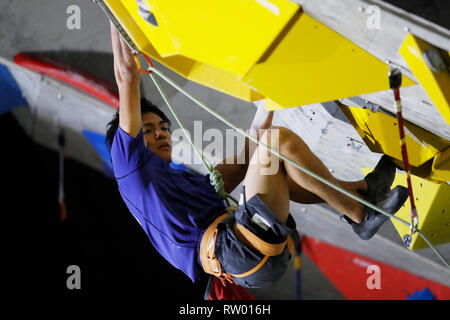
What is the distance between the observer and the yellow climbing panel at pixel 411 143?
6.84ft

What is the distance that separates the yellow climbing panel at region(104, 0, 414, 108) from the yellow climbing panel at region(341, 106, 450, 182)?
46 centimetres

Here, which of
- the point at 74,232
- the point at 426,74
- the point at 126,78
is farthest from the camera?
the point at 74,232

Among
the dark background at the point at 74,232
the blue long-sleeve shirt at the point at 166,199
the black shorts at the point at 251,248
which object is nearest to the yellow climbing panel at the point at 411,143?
the black shorts at the point at 251,248

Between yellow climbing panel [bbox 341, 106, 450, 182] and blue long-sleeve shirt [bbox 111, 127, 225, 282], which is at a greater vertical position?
yellow climbing panel [bbox 341, 106, 450, 182]

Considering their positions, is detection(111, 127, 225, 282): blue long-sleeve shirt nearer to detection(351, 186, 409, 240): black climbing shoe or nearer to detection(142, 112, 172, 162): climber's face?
detection(142, 112, 172, 162): climber's face

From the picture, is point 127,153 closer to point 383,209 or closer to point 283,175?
point 283,175

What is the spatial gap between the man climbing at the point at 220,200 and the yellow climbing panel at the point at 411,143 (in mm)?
84

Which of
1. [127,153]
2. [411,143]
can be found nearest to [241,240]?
[127,153]

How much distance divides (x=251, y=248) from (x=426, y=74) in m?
0.73

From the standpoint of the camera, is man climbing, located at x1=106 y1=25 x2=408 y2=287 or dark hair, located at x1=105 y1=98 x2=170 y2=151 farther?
dark hair, located at x1=105 y1=98 x2=170 y2=151

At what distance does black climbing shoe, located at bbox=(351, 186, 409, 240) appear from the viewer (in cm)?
189

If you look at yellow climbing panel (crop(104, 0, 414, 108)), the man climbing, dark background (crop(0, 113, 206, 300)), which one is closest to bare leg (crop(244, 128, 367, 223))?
the man climbing

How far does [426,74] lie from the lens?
1.53 m

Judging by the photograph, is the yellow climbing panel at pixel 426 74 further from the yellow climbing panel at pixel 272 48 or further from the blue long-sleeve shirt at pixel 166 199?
the blue long-sleeve shirt at pixel 166 199
